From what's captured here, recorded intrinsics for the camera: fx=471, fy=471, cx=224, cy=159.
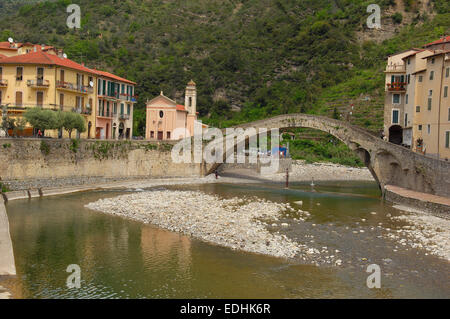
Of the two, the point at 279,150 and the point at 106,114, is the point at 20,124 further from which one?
the point at 279,150

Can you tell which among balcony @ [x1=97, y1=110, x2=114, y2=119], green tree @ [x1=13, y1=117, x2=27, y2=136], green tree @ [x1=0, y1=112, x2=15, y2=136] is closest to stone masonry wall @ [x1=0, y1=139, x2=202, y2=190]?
green tree @ [x1=13, y1=117, x2=27, y2=136]

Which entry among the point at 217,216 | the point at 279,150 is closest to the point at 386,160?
the point at 217,216

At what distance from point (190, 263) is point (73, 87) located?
2691 centimetres

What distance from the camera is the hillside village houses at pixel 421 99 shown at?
30.6 metres

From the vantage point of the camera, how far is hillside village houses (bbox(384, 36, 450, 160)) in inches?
1204

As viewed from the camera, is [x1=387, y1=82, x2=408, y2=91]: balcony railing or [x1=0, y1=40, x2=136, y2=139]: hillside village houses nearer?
[x1=0, y1=40, x2=136, y2=139]: hillside village houses

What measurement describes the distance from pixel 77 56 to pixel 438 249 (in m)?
65.5

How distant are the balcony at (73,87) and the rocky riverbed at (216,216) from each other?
12012 mm

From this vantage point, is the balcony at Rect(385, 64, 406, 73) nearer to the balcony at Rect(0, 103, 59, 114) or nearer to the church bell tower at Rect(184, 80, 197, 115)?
the church bell tower at Rect(184, 80, 197, 115)

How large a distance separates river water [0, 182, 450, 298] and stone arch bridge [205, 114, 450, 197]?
5530 mm

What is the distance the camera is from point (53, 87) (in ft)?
125

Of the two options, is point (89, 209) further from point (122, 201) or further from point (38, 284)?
point (38, 284)
